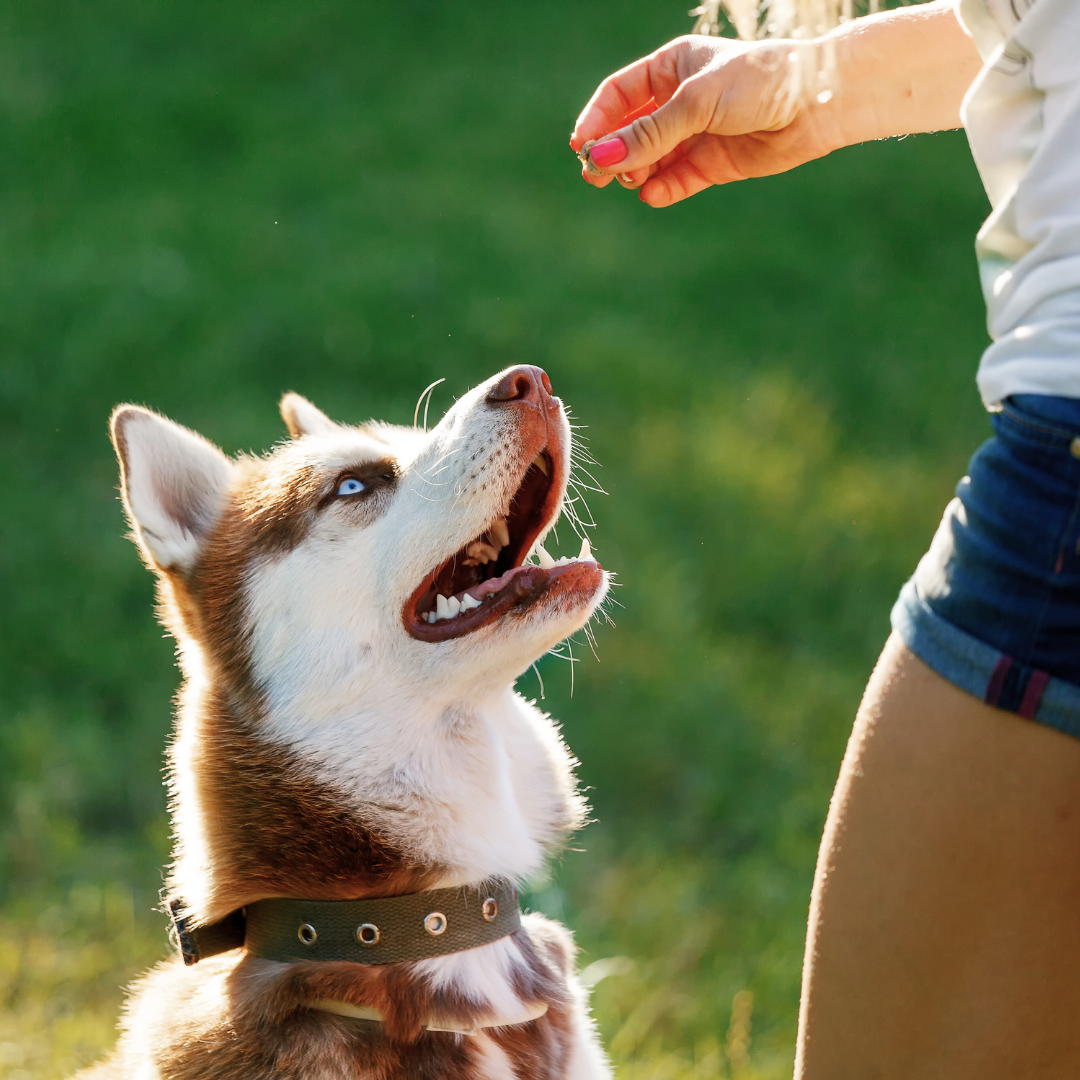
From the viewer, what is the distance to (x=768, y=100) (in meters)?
2.33

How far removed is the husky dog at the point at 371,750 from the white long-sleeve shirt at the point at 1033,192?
1.13 meters

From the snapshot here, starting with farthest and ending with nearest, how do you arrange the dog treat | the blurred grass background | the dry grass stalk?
the blurred grass background → the dog treat → the dry grass stalk

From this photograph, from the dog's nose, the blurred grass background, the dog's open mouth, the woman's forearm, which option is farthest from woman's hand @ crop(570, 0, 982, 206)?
the blurred grass background

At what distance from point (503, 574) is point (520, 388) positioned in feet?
1.23

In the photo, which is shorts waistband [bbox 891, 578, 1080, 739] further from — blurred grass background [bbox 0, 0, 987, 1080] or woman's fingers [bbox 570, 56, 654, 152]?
blurred grass background [bbox 0, 0, 987, 1080]

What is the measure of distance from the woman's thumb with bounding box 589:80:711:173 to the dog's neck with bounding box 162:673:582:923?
104 centimetres

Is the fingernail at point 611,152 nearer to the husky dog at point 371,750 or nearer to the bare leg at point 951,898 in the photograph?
the husky dog at point 371,750

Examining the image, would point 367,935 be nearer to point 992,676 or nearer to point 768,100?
point 992,676

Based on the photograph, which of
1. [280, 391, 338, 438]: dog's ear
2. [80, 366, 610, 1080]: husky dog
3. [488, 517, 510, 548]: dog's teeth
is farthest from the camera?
[280, 391, 338, 438]: dog's ear

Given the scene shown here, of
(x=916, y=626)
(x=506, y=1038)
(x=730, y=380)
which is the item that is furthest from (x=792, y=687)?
(x=916, y=626)

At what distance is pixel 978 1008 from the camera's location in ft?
4.83

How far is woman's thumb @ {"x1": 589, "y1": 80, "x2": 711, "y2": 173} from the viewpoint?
7.61ft

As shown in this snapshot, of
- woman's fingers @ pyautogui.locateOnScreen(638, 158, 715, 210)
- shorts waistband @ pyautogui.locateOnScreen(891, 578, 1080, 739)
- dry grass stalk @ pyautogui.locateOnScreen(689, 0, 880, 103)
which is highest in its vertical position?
dry grass stalk @ pyautogui.locateOnScreen(689, 0, 880, 103)

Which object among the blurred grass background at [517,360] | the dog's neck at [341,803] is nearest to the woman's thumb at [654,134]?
the dog's neck at [341,803]
